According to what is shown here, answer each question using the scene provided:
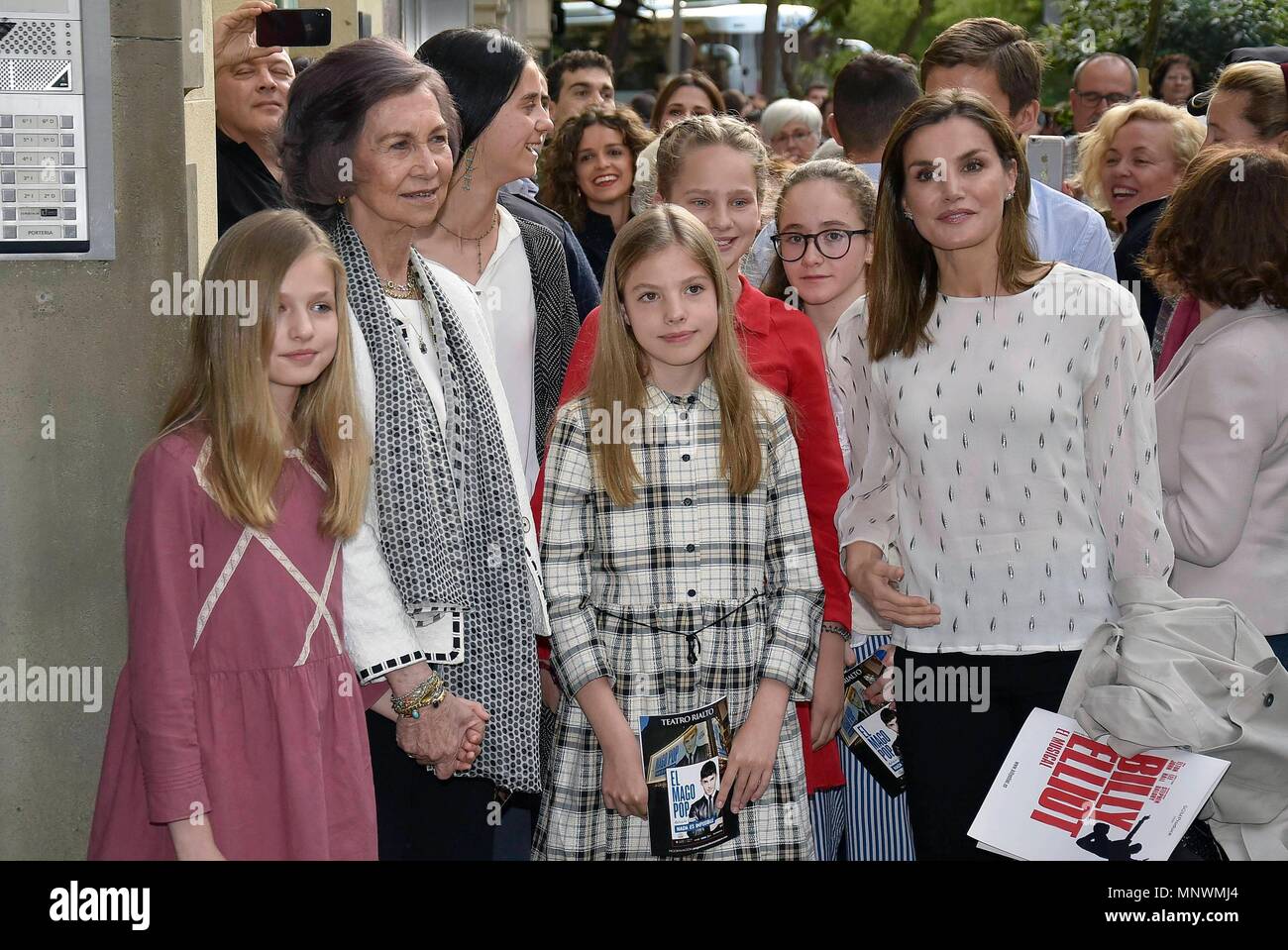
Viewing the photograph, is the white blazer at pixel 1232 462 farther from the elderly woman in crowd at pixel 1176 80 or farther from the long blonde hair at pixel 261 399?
the elderly woman in crowd at pixel 1176 80

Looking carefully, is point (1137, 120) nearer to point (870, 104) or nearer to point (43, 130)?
point (870, 104)

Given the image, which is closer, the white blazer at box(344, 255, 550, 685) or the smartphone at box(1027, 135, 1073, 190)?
the white blazer at box(344, 255, 550, 685)

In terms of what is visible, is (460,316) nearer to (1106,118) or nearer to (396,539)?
(396,539)

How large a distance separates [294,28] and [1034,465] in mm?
2692

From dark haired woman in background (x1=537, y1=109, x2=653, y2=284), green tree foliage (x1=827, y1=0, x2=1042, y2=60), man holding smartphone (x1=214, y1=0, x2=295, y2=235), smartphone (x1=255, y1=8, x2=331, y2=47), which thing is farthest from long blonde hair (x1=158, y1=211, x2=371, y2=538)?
green tree foliage (x1=827, y1=0, x2=1042, y2=60)

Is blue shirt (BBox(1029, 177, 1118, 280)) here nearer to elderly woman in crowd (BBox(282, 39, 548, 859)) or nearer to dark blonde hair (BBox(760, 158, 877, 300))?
dark blonde hair (BBox(760, 158, 877, 300))

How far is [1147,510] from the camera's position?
3273mm

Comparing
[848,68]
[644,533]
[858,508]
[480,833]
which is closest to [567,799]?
[480,833]

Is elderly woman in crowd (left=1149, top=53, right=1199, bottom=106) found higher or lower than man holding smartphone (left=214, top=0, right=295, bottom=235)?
higher

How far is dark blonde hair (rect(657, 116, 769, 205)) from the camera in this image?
4.14m

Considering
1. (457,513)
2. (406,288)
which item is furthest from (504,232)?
(457,513)

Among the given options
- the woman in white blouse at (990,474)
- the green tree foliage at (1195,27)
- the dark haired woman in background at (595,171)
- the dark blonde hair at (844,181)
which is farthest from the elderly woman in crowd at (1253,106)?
the green tree foliage at (1195,27)

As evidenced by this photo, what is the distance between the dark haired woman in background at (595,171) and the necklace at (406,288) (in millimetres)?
3239

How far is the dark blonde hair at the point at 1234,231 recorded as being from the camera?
11.9 ft
